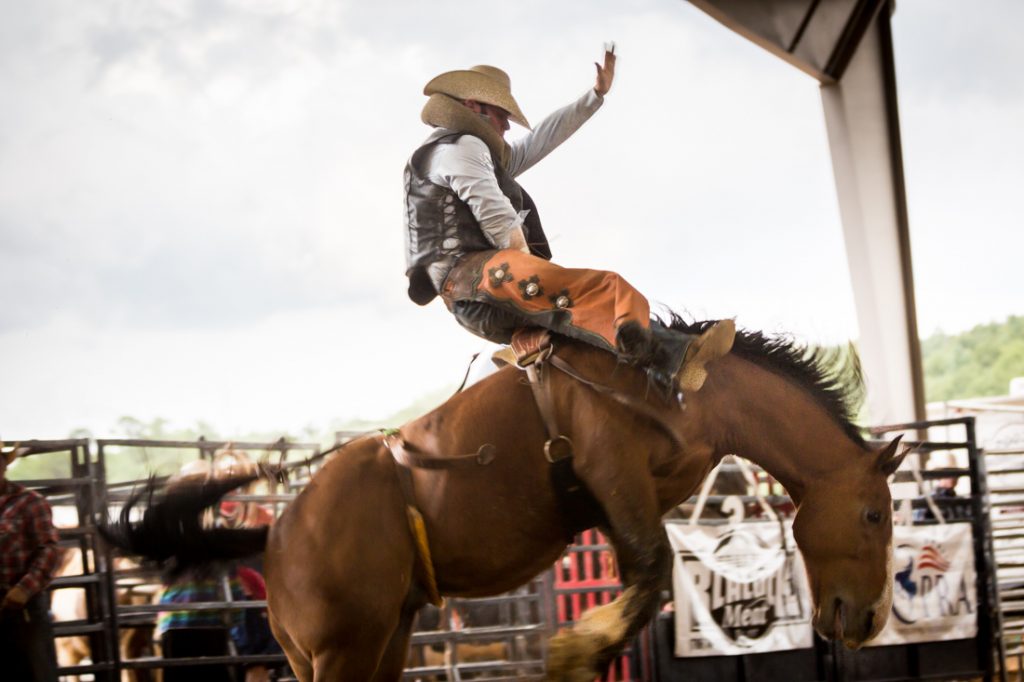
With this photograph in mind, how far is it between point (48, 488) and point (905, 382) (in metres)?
9.40

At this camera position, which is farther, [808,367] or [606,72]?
[606,72]

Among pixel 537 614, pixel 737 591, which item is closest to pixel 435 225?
pixel 537 614

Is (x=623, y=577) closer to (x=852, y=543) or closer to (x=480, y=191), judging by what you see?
(x=852, y=543)

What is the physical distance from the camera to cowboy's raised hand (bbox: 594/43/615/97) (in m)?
3.77

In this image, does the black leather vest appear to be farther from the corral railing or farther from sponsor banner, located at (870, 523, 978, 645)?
sponsor banner, located at (870, 523, 978, 645)

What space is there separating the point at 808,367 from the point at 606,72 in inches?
48.6

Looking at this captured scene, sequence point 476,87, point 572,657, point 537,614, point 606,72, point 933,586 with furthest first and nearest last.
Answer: point 933,586 → point 537,614 → point 606,72 → point 476,87 → point 572,657

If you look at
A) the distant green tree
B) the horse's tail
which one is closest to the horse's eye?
the horse's tail

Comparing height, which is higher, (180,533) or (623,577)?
(180,533)

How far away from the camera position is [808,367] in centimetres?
336

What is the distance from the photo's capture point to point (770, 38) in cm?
1098

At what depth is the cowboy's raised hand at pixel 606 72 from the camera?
3770 millimetres

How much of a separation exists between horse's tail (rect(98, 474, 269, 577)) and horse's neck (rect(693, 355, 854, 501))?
59.5 inches

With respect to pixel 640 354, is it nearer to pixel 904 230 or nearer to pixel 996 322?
pixel 904 230
